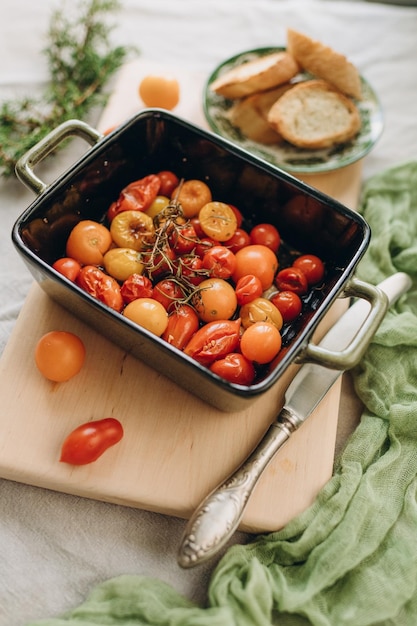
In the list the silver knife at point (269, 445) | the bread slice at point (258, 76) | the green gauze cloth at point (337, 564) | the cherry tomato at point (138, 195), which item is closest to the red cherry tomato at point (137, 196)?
the cherry tomato at point (138, 195)

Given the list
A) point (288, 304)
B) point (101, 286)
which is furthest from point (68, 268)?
point (288, 304)

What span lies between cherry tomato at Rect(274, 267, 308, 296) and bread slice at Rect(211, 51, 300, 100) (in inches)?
17.3

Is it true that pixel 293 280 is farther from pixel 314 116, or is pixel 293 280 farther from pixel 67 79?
pixel 67 79

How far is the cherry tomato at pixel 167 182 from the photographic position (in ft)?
3.91

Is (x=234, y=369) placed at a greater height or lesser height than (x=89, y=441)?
greater

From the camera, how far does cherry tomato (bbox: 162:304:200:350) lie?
1.03 meters

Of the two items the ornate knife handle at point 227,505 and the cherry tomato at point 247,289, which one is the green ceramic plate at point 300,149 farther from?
the ornate knife handle at point 227,505

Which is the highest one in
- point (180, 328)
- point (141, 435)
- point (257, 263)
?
point (257, 263)

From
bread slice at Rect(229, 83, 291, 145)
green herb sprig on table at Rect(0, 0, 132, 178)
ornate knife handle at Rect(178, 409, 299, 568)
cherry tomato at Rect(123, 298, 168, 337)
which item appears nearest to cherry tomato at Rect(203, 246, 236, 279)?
cherry tomato at Rect(123, 298, 168, 337)

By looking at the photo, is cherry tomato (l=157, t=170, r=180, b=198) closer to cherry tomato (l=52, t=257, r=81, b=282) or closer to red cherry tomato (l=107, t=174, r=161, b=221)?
red cherry tomato (l=107, t=174, r=161, b=221)

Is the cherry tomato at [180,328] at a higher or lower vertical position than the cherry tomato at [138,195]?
lower

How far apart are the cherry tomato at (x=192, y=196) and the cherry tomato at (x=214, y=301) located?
0.18 meters

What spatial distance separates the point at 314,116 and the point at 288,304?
18.4 inches

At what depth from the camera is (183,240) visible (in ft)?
3.61
